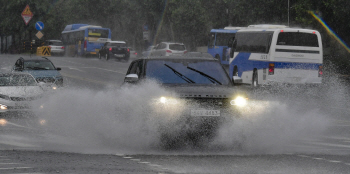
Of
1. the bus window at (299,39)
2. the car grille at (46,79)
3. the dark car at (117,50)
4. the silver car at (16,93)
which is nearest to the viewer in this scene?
the silver car at (16,93)

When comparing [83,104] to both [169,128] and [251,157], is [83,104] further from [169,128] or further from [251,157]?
[251,157]

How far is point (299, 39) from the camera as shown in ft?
87.0

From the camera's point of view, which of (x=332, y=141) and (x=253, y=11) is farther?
(x=253, y=11)

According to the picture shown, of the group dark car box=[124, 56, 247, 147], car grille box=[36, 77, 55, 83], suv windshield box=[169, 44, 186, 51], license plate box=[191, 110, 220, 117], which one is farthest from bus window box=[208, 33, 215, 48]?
license plate box=[191, 110, 220, 117]

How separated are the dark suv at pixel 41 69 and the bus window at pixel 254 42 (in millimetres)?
8471

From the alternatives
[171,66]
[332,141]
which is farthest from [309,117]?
[171,66]

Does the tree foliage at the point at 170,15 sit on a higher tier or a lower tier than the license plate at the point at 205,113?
higher

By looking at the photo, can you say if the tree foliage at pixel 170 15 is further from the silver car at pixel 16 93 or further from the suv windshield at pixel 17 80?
the silver car at pixel 16 93

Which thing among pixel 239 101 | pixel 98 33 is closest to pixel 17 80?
pixel 239 101

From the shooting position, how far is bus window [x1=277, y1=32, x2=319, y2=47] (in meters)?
26.5

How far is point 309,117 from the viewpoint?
14.8 meters

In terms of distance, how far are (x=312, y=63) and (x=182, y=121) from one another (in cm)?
1709

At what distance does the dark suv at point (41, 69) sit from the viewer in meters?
24.7

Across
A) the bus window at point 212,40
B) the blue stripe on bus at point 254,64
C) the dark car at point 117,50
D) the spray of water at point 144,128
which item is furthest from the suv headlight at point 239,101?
the dark car at point 117,50
